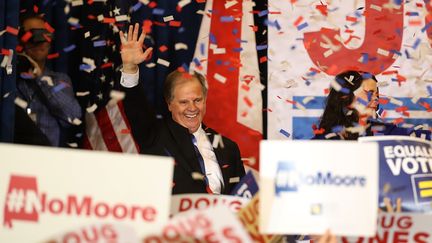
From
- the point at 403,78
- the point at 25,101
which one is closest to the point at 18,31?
the point at 25,101

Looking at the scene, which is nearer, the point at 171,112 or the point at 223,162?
the point at 223,162

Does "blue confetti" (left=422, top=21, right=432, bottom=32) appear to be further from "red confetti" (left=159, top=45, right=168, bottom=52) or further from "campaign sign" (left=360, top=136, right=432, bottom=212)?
"campaign sign" (left=360, top=136, right=432, bottom=212)

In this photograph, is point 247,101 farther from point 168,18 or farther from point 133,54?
point 133,54

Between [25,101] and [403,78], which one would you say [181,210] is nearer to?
[25,101]

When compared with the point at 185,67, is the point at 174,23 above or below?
above

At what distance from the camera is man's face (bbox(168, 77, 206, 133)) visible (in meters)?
3.41

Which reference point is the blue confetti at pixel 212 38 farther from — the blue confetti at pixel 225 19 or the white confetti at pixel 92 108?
the white confetti at pixel 92 108

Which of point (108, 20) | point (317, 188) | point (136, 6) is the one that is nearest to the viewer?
point (317, 188)

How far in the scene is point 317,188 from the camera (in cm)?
187

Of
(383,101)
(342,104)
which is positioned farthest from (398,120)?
(342,104)

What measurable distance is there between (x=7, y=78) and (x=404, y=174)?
1.76 metres

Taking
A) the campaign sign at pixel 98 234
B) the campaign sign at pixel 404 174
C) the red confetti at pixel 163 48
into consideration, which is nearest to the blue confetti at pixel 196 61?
the red confetti at pixel 163 48

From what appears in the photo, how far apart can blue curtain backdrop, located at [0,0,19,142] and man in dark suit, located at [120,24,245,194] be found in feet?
1.59

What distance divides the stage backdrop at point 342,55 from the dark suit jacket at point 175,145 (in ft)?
1.91
